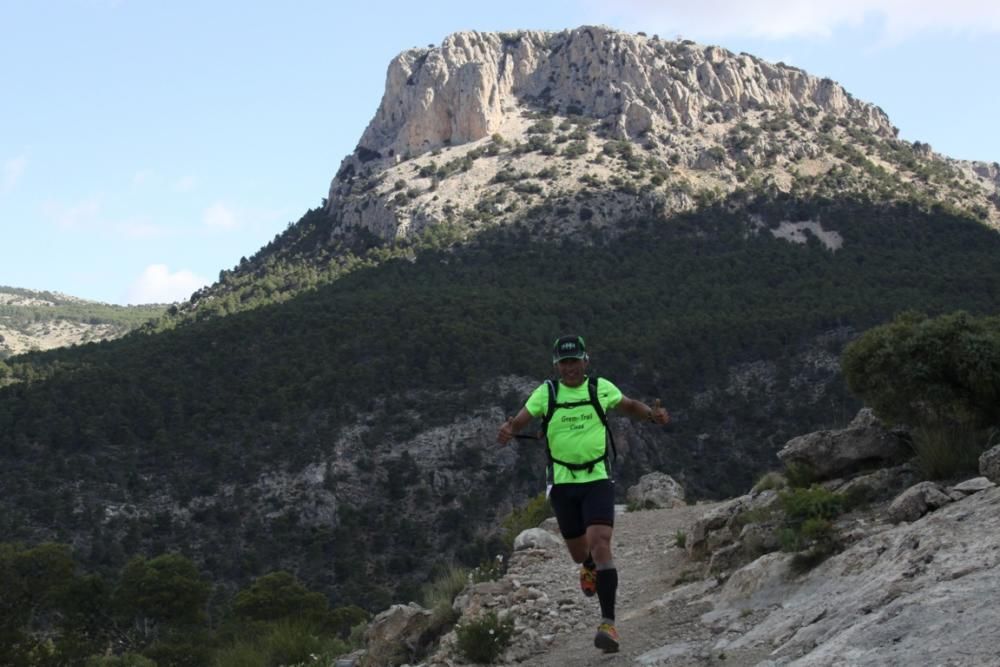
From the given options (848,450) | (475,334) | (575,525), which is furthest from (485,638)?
(475,334)

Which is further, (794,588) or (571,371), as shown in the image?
(794,588)

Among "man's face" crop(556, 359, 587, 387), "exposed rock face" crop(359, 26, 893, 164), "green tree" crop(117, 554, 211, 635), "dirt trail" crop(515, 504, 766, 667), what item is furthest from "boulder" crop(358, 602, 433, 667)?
"exposed rock face" crop(359, 26, 893, 164)

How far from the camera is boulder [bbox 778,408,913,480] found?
1104cm

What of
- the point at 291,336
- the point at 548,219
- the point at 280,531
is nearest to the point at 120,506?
the point at 280,531

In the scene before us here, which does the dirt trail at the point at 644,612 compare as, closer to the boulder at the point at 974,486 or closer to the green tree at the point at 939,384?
the boulder at the point at 974,486

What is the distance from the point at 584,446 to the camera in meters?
6.76

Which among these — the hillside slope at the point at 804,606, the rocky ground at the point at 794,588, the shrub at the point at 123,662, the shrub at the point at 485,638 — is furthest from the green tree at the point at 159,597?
the shrub at the point at 485,638

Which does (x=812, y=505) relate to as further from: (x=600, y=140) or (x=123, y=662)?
(x=600, y=140)

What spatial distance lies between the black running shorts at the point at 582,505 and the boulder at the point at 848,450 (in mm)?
5161

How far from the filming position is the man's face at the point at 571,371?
270 inches

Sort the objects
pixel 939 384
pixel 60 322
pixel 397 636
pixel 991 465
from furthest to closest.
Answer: pixel 60 322
pixel 939 384
pixel 397 636
pixel 991 465

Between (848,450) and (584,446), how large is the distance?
18.2 feet

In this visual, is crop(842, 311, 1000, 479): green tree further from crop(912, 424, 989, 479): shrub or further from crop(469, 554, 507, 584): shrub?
crop(469, 554, 507, 584): shrub

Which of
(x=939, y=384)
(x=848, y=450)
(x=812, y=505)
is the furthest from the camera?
(x=848, y=450)
